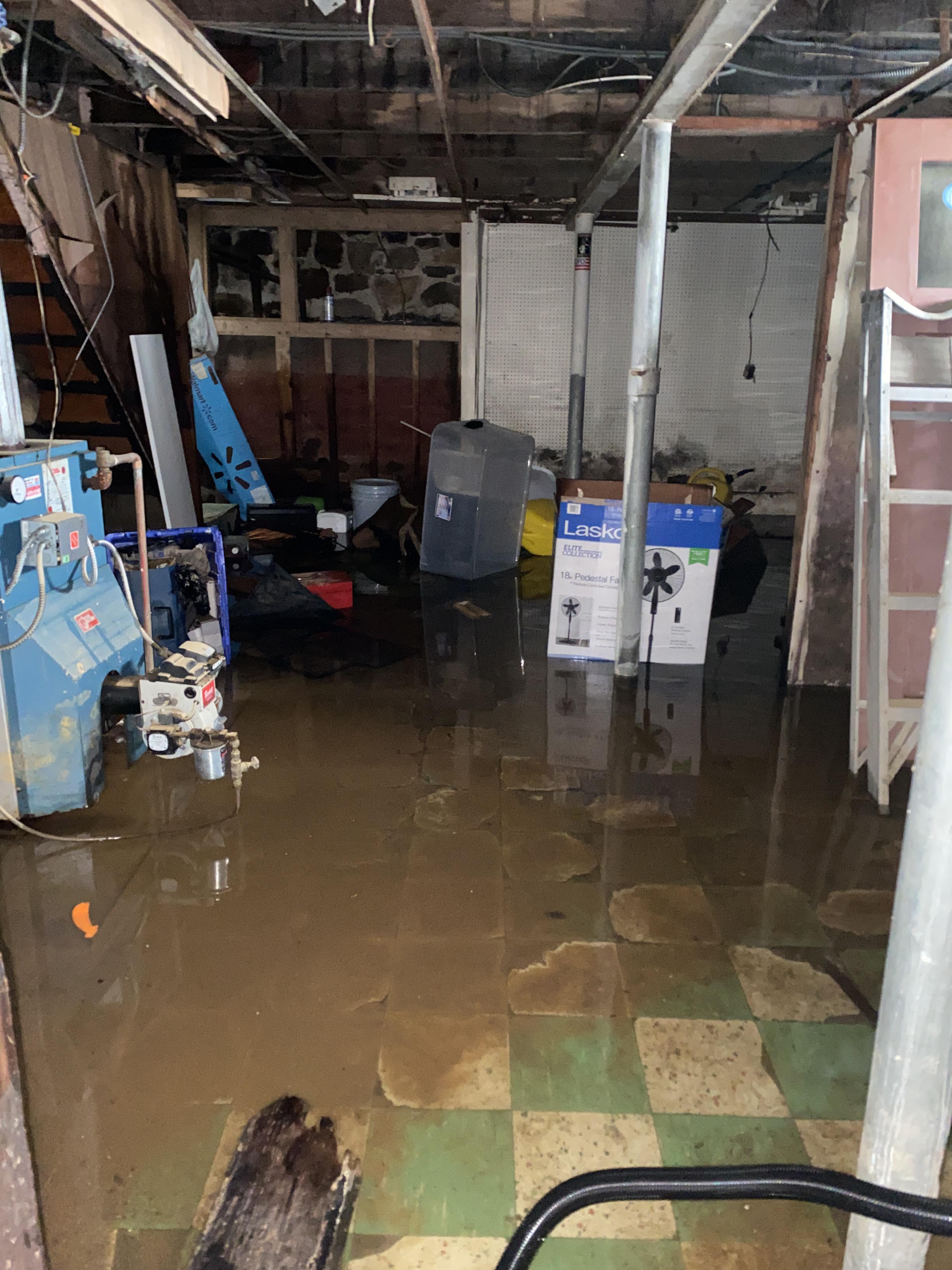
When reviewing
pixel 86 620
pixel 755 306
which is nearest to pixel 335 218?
pixel 755 306

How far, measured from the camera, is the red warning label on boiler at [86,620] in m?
2.70

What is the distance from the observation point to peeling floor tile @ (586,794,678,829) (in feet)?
9.10

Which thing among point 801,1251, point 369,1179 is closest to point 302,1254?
point 369,1179

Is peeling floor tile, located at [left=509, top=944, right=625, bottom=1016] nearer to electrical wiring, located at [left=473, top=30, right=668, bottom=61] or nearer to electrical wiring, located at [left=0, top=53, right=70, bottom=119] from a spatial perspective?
electrical wiring, located at [left=473, top=30, right=668, bottom=61]

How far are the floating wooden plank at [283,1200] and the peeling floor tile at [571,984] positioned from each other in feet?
1.73

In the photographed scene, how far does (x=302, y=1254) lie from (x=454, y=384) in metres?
6.14

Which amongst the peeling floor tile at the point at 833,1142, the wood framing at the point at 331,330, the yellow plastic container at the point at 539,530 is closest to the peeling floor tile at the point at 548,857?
the peeling floor tile at the point at 833,1142

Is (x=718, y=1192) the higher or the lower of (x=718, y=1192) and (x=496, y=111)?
the lower

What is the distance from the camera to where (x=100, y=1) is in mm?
2008

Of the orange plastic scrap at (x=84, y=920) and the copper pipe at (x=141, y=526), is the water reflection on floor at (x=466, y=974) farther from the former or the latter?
the copper pipe at (x=141, y=526)

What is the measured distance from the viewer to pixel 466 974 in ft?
6.97

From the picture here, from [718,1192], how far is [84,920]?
5.62 feet

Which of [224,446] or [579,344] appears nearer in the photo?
[579,344]

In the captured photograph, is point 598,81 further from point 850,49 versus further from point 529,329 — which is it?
point 529,329
